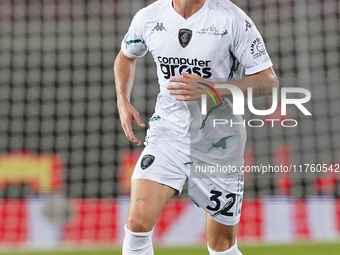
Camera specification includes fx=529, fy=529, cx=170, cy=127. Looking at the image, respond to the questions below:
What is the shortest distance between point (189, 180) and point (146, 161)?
0.31 meters

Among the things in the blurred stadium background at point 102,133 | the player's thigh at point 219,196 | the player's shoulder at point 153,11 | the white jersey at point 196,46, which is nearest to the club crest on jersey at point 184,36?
the white jersey at point 196,46

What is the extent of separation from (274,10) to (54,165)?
5601 millimetres

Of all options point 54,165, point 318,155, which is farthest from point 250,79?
point 54,165

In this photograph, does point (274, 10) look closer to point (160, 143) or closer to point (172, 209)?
point (172, 209)

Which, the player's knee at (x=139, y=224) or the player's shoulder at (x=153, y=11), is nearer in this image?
the player's knee at (x=139, y=224)

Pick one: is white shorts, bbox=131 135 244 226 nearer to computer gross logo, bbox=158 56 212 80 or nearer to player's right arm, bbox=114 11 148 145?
player's right arm, bbox=114 11 148 145

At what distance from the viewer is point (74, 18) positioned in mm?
11805

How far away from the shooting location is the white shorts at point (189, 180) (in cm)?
319

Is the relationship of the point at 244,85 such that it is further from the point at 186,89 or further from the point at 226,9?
the point at 226,9

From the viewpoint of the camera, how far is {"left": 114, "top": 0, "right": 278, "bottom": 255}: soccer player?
312 centimetres

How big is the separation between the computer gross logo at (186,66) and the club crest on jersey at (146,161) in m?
0.53

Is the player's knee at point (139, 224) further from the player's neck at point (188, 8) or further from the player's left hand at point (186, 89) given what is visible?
the player's neck at point (188, 8)

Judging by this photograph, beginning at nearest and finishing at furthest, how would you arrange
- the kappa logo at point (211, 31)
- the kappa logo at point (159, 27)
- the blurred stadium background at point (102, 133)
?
the kappa logo at point (211, 31), the kappa logo at point (159, 27), the blurred stadium background at point (102, 133)

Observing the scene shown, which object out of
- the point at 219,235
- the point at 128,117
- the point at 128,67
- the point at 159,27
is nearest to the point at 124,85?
the point at 128,67
